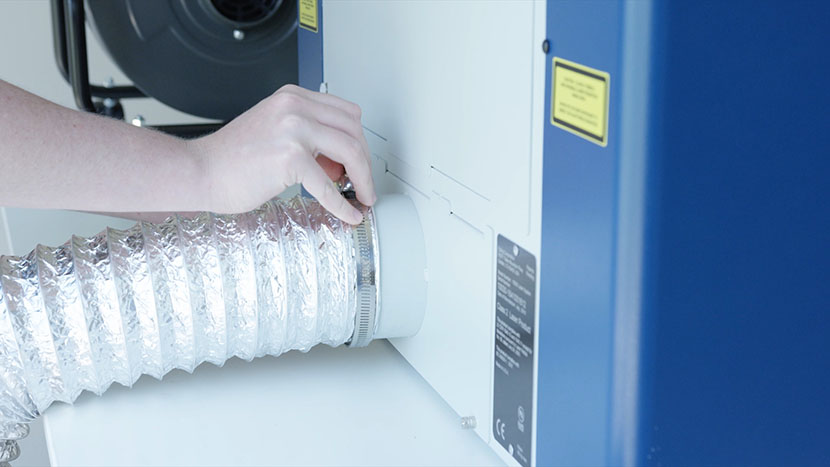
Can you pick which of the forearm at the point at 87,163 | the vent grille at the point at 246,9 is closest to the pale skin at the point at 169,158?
the forearm at the point at 87,163

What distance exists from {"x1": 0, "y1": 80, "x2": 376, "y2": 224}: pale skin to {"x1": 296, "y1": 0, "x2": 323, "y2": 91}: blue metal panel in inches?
13.6

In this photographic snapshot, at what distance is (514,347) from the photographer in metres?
0.77

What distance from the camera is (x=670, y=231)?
58 cm

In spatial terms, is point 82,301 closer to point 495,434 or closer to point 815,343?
point 495,434

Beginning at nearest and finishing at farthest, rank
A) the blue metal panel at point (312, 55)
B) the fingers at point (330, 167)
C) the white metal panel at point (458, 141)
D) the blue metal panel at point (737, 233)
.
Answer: the blue metal panel at point (737, 233)
the white metal panel at point (458, 141)
the fingers at point (330, 167)
the blue metal panel at point (312, 55)

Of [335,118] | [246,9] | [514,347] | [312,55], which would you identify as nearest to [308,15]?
[312,55]

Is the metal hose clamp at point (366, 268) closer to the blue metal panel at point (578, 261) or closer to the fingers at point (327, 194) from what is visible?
the fingers at point (327, 194)

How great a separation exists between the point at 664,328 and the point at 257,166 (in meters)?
0.39

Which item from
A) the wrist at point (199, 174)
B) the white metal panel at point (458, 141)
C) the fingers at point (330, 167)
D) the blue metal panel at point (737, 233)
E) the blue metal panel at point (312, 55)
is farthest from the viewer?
the blue metal panel at point (312, 55)

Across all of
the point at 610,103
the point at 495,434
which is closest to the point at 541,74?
the point at 610,103

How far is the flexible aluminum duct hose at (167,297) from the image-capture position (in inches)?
33.6

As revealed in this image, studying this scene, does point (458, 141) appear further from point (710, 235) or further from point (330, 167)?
point (710, 235)

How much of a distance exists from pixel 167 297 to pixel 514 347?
322mm

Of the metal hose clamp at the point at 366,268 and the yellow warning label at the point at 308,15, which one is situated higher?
the yellow warning label at the point at 308,15
